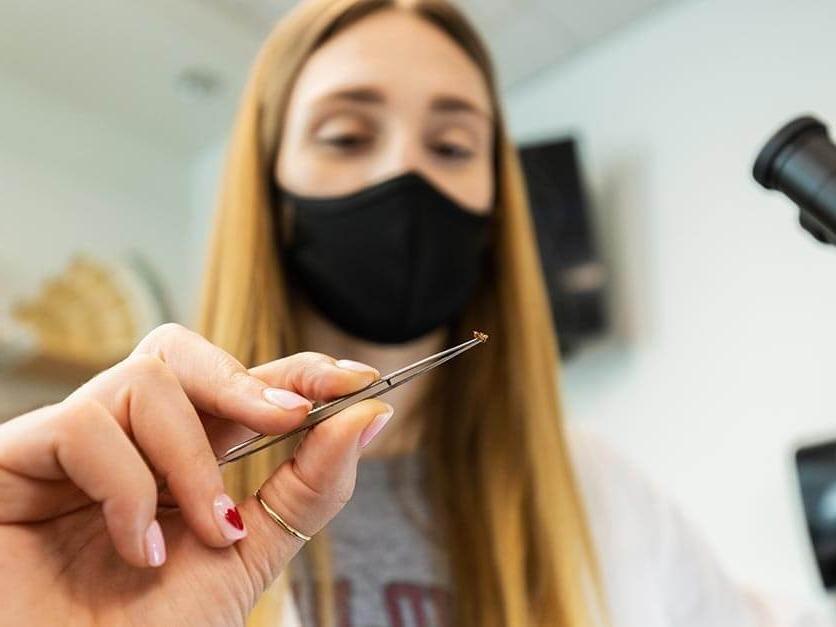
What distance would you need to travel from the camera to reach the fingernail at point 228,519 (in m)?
0.36

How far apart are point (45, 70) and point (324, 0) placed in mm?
1221

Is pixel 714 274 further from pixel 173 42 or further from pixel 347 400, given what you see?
pixel 173 42

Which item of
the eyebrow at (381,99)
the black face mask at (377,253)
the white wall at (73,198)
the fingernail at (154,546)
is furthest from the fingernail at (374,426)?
the white wall at (73,198)

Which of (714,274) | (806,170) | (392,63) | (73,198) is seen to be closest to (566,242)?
(714,274)

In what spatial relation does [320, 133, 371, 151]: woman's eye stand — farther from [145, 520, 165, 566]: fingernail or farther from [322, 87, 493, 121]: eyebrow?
[145, 520, 165, 566]: fingernail

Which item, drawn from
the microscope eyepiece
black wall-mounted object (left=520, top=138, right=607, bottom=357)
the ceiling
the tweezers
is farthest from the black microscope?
the ceiling

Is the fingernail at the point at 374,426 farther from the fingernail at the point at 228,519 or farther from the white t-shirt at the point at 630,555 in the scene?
A: the white t-shirt at the point at 630,555

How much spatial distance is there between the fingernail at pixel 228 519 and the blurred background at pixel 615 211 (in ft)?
3.31

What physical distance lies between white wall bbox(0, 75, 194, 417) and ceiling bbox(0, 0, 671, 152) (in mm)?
71

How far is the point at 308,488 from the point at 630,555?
0.62 meters

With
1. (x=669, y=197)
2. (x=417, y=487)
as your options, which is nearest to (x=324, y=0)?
(x=417, y=487)

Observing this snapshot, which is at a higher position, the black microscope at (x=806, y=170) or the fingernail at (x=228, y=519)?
the black microscope at (x=806, y=170)

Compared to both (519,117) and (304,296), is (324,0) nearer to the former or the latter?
(304,296)

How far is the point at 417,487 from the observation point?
0.85 metres
